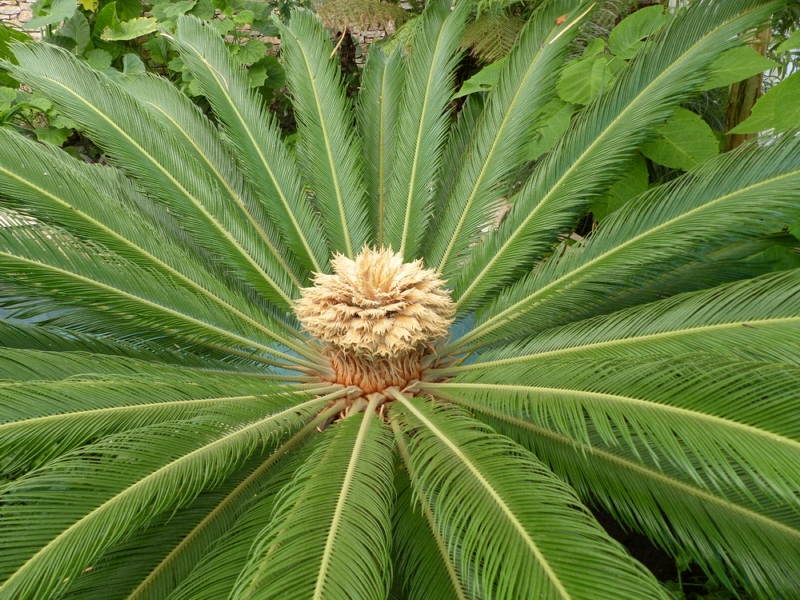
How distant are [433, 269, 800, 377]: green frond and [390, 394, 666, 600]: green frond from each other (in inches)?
16.2

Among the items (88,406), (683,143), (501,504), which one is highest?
(683,143)

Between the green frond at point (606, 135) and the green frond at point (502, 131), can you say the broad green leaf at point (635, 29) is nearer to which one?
the green frond at point (502, 131)

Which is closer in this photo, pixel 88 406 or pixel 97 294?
pixel 88 406

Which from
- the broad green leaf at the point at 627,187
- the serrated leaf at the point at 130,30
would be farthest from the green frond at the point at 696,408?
the serrated leaf at the point at 130,30

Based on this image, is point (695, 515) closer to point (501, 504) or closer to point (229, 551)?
point (501, 504)

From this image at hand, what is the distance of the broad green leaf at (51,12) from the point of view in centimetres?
436

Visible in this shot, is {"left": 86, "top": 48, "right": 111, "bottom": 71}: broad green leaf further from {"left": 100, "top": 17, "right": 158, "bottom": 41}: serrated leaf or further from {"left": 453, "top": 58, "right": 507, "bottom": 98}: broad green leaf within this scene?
{"left": 453, "top": 58, "right": 507, "bottom": 98}: broad green leaf

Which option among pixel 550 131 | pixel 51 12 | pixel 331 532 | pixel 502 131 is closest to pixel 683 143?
pixel 550 131

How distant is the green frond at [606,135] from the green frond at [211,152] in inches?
30.7

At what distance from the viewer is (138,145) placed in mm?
1972

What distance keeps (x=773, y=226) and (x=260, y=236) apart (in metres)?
1.71

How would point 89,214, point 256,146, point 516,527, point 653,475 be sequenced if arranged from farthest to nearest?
1. point 256,146
2. point 89,214
3. point 653,475
4. point 516,527

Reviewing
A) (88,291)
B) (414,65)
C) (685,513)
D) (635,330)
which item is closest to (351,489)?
(685,513)

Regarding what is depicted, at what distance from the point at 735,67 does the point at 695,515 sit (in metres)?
1.39
